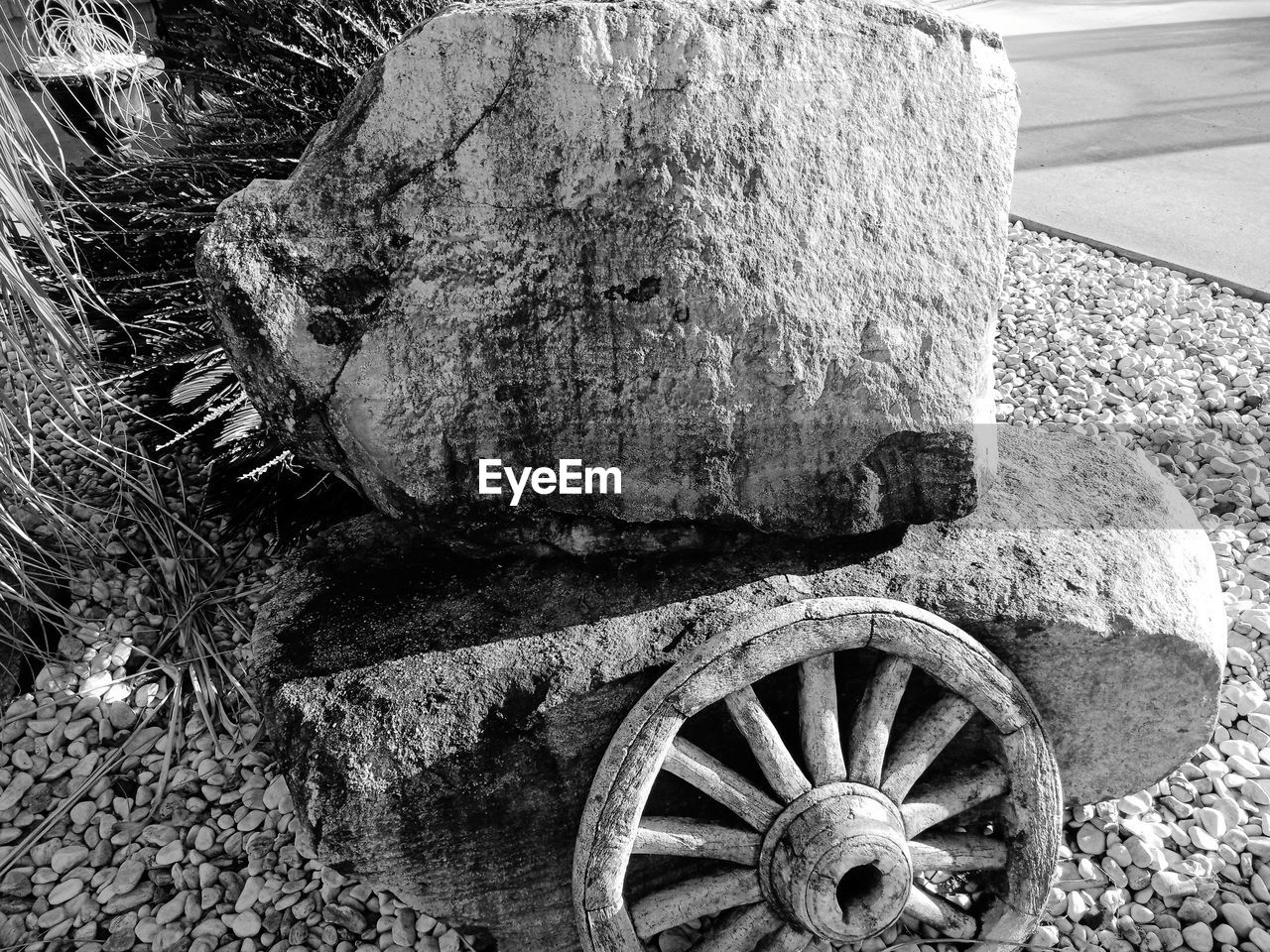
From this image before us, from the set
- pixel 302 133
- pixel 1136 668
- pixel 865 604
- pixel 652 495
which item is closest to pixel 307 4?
pixel 302 133

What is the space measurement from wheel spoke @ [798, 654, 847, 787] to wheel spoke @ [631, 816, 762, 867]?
0.17 metres

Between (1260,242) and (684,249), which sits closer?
(684,249)

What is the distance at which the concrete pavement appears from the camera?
180 inches

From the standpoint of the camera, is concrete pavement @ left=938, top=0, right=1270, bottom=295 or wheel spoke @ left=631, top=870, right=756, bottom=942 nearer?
wheel spoke @ left=631, top=870, right=756, bottom=942

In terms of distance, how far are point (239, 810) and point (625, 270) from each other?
61.7 inches

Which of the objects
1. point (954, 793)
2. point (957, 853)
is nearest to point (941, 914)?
point (957, 853)

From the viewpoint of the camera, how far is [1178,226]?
4.61 metres

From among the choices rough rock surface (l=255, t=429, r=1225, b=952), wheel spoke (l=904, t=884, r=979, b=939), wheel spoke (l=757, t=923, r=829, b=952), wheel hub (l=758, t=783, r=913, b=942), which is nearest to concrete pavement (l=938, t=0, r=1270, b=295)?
rough rock surface (l=255, t=429, r=1225, b=952)

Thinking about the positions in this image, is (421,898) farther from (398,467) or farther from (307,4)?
(307,4)

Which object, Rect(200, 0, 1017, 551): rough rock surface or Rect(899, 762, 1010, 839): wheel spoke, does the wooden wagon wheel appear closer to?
Rect(899, 762, 1010, 839): wheel spoke

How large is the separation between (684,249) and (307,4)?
5.44ft

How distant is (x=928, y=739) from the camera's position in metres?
1.80

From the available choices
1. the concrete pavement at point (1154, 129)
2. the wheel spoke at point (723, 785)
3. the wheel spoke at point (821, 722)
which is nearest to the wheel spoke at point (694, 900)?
the wheel spoke at point (723, 785)

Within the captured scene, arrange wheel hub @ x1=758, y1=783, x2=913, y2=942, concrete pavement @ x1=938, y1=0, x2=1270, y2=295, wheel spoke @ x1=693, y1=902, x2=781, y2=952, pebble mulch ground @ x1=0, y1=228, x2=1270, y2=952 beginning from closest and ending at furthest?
wheel hub @ x1=758, y1=783, x2=913, y2=942 < wheel spoke @ x1=693, y1=902, x2=781, y2=952 < pebble mulch ground @ x1=0, y1=228, x2=1270, y2=952 < concrete pavement @ x1=938, y1=0, x2=1270, y2=295
